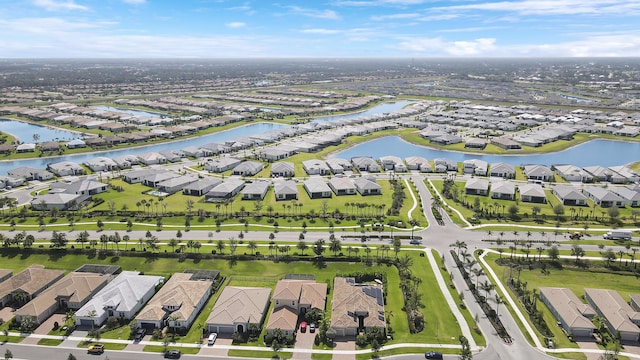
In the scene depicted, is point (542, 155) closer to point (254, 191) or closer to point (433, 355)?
point (254, 191)

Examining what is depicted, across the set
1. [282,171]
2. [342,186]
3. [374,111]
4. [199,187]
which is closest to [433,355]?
[342,186]

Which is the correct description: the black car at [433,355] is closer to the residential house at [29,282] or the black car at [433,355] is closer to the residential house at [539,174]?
the residential house at [29,282]

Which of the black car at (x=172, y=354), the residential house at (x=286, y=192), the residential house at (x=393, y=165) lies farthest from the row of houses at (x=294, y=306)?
the residential house at (x=393, y=165)

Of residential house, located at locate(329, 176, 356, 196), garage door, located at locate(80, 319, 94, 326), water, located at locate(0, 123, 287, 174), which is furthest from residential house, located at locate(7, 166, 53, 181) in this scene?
residential house, located at locate(329, 176, 356, 196)

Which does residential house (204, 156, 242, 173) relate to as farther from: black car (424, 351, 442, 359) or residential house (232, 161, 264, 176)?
black car (424, 351, 442, 359)

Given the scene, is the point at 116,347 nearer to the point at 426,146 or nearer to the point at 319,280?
the point at 319,280

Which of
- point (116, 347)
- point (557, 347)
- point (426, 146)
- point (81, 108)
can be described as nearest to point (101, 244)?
point (116, 347)
